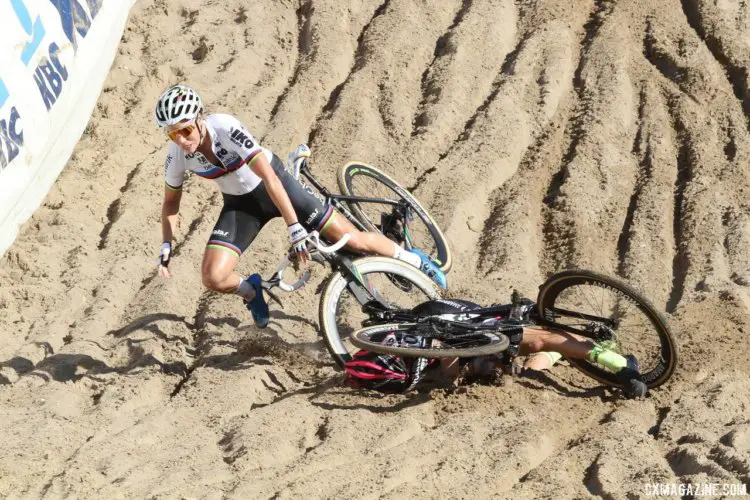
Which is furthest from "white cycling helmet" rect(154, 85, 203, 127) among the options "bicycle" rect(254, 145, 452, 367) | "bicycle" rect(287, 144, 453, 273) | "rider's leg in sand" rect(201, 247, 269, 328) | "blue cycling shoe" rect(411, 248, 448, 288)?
"blue cycling shoe" rect(411, 248, 448, 288)

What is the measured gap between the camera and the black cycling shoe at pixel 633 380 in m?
6.67

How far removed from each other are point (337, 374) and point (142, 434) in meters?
1.57

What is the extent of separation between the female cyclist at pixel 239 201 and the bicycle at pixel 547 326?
0.92 meters

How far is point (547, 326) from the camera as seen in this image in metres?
6.92

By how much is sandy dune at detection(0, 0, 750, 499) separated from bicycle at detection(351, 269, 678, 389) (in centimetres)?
29

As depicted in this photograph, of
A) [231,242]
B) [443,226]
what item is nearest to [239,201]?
[231,242]

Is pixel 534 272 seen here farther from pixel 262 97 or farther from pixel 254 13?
pixel 254 13

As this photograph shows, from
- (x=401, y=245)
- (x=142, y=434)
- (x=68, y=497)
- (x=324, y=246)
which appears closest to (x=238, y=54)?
(x=401, y=245)

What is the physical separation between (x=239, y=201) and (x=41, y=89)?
3.39 m

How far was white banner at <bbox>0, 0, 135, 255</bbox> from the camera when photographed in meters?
9.25

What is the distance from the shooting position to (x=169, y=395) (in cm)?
741

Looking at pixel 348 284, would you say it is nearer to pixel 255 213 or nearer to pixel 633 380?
pixel 255 213

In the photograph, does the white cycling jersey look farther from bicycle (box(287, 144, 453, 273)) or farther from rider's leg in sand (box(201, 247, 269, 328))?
bicycle (box(287, 144, 453, 273))

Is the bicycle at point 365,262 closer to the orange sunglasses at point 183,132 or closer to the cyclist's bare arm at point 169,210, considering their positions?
the cyclist's bare arm at point 169,210
